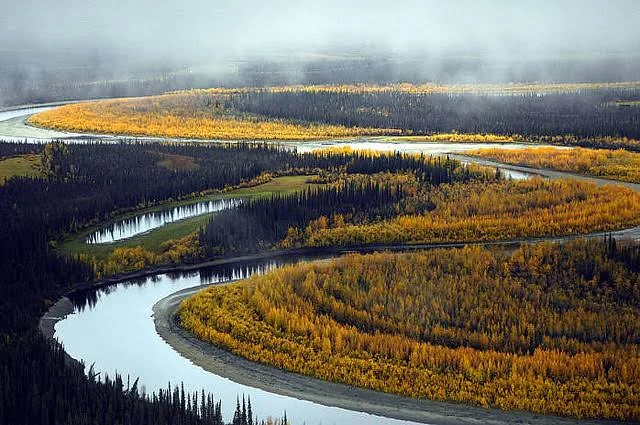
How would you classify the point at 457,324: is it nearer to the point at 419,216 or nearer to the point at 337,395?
the point at 337,395

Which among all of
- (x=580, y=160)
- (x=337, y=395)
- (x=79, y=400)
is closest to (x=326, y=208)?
(x=337, y=395)

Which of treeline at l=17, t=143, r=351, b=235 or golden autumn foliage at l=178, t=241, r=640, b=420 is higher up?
treeline at l=17, t=143, r=351, b=235

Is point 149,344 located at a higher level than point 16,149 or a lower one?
lower

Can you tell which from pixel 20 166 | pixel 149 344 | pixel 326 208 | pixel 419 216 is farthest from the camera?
pixel 20 166

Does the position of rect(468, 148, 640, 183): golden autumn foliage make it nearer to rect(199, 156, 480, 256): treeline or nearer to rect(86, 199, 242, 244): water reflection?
rect(199, 156, 480, 256): treeline

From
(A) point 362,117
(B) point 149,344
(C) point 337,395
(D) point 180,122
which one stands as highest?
(D) point 180,122

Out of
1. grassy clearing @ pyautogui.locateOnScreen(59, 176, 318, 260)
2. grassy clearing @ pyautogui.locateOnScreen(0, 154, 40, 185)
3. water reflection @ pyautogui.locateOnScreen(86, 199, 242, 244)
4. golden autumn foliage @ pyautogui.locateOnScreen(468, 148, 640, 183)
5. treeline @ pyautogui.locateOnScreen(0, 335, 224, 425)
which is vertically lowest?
golden autumn foliage @ pyautogui.locateOnScreen(468, 148, 640, 183)

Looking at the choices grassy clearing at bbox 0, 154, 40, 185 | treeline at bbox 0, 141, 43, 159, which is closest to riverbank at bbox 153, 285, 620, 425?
grassy clearing at bbox 0, 154, 40, 185
